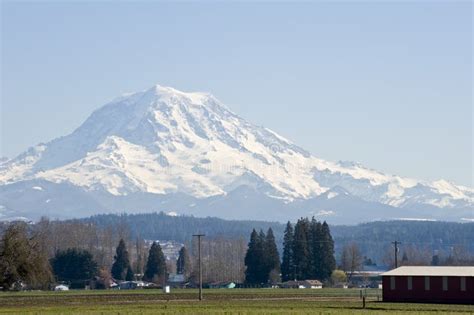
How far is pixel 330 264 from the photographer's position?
182 meters

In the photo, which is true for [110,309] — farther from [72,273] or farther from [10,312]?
[72,273]

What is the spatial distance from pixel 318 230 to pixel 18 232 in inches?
3480

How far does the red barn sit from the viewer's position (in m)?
98.8

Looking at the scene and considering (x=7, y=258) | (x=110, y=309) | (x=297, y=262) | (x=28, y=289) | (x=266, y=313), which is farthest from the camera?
(x=297, y=262)

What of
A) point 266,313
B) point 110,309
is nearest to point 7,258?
point 110,309

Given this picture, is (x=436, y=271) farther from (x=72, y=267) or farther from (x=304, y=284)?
(x=72, y=267)

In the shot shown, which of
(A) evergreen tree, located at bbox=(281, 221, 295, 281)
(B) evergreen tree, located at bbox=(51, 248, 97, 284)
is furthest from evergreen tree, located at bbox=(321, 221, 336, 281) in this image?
(B) evergreen tree, located at bbox=(51, 248, 97, 284)

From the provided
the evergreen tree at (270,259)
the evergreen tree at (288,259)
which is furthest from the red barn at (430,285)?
the evergreen tree at (270,259)

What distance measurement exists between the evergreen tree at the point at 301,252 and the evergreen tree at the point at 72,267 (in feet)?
99.8

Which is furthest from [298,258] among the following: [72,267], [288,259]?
[72,267]

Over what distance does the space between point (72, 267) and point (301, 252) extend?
33461 mm

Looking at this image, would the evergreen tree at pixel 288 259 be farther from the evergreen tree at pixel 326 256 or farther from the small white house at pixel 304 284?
the small white house at pixel 304 284

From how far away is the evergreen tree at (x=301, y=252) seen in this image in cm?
17988

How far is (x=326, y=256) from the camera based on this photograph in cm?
18188
